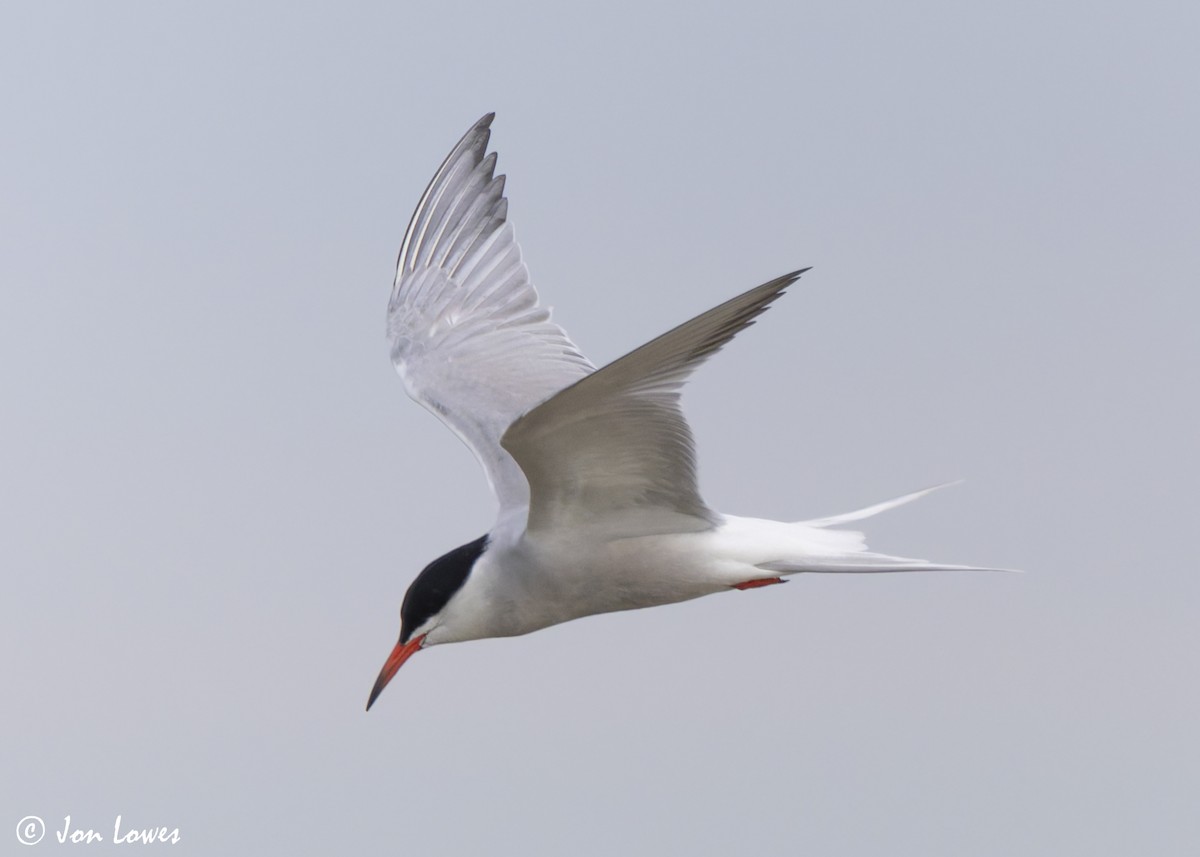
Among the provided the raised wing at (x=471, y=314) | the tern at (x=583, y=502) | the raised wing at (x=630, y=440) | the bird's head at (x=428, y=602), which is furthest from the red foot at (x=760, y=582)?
the raised wing at (x=471, y=314)

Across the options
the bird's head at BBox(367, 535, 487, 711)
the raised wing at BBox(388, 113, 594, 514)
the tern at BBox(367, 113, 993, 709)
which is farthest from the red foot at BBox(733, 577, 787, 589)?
the raised wing at BBox(388, 113, 594, 514)

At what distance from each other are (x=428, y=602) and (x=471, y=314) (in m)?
1.49

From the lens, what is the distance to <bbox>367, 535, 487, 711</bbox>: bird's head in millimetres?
4625

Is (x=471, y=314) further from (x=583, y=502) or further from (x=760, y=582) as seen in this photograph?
(x=760, y=582)

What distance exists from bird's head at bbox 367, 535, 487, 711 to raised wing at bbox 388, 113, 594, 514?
2.14ft

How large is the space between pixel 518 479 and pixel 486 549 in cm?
38

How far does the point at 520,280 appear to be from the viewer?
19.2ft

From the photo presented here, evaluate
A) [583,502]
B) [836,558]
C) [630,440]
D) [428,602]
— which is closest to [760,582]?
[836,558]

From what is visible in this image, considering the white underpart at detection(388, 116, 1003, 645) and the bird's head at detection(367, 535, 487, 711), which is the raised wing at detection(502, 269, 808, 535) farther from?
the bird's head at detection(367, 535, 487, 711)

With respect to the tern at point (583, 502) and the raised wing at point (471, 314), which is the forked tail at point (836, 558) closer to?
the tern at point (583, 502)

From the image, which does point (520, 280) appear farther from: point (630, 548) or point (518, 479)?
point (630, 548)

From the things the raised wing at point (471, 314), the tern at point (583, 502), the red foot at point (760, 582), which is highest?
the raised wing at point (471, 314)

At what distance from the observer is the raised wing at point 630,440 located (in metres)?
3.66

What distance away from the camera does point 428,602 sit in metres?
4.66
